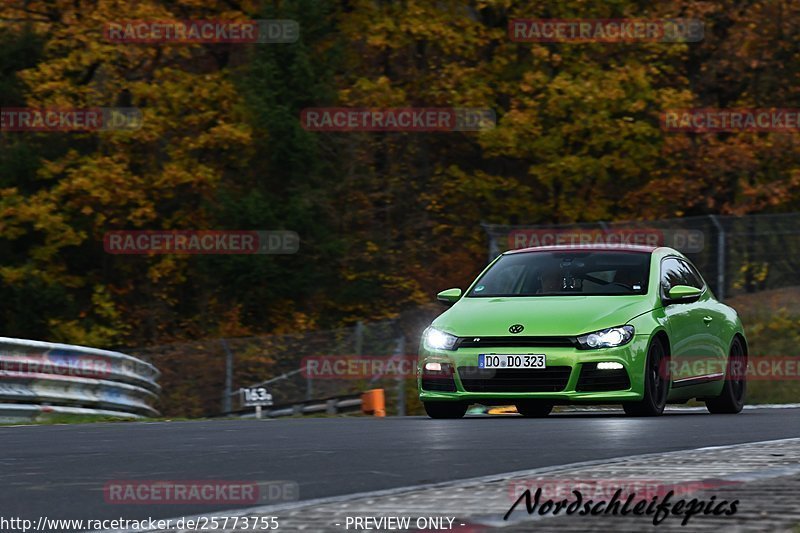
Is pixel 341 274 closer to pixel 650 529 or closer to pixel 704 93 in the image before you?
pixel 704 93

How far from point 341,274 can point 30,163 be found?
23.8ft

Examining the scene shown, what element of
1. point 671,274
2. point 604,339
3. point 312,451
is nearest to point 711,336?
point 671,274

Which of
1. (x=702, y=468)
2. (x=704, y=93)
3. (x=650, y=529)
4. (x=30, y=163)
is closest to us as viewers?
(x=650, y=529)

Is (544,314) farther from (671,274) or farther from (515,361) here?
(671,274)

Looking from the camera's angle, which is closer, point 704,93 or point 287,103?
point 287,103

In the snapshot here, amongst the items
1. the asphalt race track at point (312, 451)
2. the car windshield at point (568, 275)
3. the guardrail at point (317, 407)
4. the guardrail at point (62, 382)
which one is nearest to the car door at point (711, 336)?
the car windshield at point (568, 275)

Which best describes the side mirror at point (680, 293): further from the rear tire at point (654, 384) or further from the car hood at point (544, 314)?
the rear tire at point (654, 384)

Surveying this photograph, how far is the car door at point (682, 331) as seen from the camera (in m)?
14.9

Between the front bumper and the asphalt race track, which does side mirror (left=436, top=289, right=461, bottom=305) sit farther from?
the asphalt race track

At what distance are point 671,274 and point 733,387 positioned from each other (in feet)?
4.60

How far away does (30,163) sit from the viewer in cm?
3759

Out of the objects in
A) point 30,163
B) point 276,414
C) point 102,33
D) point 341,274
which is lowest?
point 276,414

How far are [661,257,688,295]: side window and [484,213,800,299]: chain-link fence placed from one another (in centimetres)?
1124

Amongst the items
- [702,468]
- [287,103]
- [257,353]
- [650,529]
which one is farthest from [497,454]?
[287,103]
